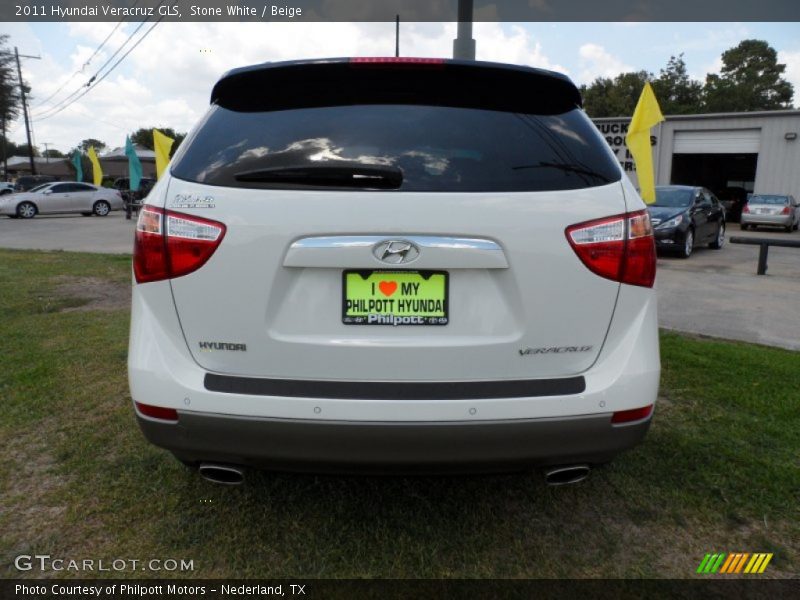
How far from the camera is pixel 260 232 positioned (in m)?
2.03

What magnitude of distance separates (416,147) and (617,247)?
0.76 metres

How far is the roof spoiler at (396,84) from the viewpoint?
7.55ft

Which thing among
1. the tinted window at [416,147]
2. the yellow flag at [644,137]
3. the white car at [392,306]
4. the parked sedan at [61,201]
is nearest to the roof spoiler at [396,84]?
the tinted window at [416,147]

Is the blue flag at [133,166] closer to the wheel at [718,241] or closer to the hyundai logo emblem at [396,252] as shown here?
the wheel at [718,241]

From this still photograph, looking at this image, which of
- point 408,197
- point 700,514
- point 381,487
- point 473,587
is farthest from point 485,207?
point 700,514

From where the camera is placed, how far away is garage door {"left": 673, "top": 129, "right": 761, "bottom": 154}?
26562 millimetres

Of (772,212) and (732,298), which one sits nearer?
(732,298)

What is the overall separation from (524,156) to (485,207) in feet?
0.93

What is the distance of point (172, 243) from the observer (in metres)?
2.11

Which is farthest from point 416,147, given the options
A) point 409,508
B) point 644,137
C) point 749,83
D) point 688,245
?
point 749,83

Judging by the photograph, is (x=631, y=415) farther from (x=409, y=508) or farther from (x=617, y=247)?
(x=409, y=508)

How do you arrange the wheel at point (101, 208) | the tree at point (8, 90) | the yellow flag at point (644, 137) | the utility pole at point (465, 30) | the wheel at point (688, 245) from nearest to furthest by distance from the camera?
the utility pole at point (465, 30) < the yellow flag at point (644, 137) < the wheel at point (688, 245) < the wheel at point (101, 208) < the tree at point (8, 90)

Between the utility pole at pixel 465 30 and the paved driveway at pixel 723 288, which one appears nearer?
the paved driveway at pixel 723 288

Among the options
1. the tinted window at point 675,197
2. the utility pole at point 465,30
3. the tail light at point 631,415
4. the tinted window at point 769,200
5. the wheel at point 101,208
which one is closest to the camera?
the tail light at point 631,415
